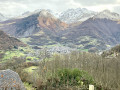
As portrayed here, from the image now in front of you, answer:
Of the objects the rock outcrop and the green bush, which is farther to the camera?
the green bush

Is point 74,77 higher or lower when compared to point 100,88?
higher

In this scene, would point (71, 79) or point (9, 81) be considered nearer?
point (9, 81)

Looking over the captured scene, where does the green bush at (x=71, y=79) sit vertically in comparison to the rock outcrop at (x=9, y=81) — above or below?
below

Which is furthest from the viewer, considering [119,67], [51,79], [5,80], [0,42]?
[0,42]

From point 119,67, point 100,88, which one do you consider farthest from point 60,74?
point 119,67

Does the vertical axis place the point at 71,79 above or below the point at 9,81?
below

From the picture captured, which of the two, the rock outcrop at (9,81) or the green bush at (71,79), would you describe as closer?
the rock outcrop at (9,81)

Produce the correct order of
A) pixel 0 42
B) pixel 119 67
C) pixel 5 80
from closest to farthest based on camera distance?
pixel 5 80, pixel 119 67, pixel 0 42

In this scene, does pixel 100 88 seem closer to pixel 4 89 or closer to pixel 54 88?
pixel 54 88

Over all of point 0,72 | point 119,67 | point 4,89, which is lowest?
point 119,67

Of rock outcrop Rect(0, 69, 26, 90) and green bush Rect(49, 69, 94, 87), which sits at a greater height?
rock outcrop Rect(0, 69, 26, 90)

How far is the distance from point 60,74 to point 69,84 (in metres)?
1.42

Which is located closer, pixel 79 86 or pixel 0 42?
pixel 79 86

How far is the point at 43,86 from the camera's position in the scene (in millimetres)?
14492
